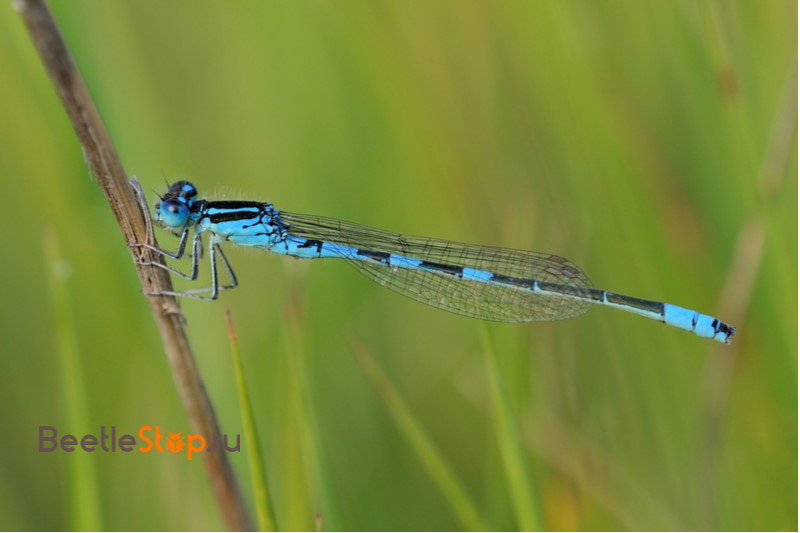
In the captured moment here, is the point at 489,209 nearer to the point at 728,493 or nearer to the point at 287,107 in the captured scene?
the point at 287,107

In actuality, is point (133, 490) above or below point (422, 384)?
below

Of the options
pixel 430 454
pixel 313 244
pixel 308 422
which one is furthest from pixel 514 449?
pixel 313 244

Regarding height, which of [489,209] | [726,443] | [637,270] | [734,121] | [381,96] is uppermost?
[381,96]

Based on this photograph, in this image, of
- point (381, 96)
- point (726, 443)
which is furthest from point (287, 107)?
point (726, 443)

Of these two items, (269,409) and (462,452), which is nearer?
(269,409)

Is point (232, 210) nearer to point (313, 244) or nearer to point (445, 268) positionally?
point (313, 244)
